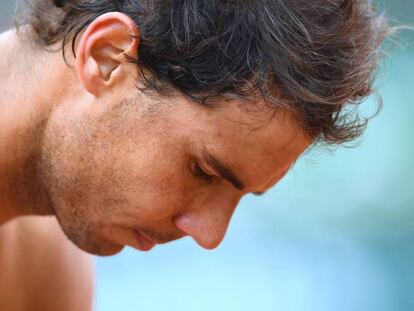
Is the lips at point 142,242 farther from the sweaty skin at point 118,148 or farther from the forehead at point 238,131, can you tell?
the forehead at point 238,131

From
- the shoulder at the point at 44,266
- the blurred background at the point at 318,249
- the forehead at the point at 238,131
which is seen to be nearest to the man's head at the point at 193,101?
the forehead at the point at 238,131

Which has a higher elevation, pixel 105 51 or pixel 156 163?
pixel 105 51

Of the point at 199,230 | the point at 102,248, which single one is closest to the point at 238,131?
the point at 199,230

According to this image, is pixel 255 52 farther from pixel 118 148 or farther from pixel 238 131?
pixel 118 148

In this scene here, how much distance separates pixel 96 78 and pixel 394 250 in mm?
1901

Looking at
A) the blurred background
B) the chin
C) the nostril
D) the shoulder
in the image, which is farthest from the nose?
the blurred background

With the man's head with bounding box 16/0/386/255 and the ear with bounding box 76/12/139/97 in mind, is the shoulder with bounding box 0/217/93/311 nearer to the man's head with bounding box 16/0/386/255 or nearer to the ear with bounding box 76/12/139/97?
the man's head with bounding box 16/0/386/255

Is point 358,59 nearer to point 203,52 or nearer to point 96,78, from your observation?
point 203,52

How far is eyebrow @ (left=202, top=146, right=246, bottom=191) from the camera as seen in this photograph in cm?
110

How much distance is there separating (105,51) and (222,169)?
0.22 metres

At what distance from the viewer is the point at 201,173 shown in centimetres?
115

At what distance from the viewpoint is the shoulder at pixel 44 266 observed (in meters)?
1.38

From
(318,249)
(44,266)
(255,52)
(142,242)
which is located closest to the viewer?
(255,52)

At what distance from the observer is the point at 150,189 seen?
1.14 m
